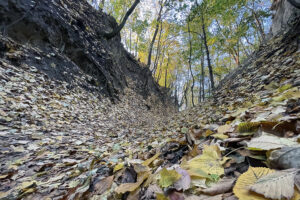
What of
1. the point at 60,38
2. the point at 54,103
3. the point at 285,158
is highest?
the point at 60,38

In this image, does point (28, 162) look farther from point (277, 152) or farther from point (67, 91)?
point (67, 91)

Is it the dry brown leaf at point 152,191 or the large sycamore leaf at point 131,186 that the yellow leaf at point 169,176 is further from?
the large sycamore leaf at point 131,186

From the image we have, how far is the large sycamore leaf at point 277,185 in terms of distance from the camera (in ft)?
1.54

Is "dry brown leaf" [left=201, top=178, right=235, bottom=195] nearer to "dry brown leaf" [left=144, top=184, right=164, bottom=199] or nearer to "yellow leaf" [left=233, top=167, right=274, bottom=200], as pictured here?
"yellow leaf" [left=233, top=167, right=274, bottom=200]

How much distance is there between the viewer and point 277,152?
638 mm

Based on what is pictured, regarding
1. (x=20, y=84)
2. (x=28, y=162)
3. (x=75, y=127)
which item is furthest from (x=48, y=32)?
(x=28, y=162)

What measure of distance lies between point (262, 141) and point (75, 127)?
385 cm

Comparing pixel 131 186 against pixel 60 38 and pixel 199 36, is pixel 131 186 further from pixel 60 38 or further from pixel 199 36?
pixel 199 36

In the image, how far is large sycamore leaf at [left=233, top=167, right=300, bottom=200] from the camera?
1.66 feet

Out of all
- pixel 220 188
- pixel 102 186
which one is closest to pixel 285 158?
pixel 220 188

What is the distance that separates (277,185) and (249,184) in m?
0.09

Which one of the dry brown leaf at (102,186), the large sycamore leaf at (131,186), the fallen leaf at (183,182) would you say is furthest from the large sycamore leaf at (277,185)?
the dry brown leaf at (102,186)

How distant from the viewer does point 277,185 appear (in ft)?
1.63

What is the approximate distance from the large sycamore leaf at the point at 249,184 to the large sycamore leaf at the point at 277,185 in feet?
0.06
